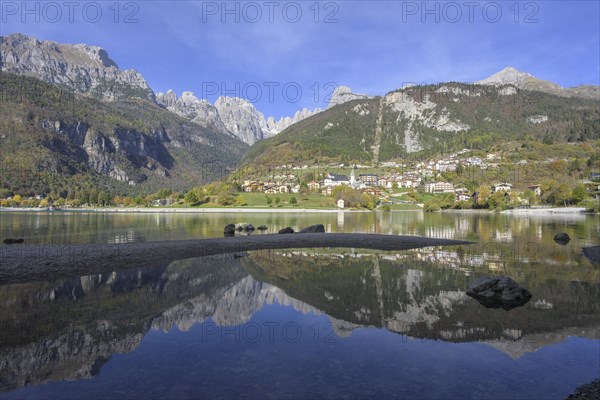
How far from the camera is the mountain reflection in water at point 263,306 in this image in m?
12.7

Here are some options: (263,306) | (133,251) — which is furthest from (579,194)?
(263,306)

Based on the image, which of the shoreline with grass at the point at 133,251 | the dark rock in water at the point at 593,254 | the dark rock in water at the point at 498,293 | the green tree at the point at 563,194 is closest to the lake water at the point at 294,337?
the dark rock in water at the point at 498,293

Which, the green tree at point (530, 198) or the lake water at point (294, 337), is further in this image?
the green tree at point (530, 198)

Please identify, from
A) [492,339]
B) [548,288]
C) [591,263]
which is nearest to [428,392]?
[492,339]

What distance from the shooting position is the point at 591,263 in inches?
1148

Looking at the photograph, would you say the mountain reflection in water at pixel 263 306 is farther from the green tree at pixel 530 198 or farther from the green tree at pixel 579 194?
the green tree at pixel 530 198

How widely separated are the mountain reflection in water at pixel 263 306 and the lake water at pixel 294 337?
0.08m

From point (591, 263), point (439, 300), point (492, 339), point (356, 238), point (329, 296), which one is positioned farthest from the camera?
point (356, 238)

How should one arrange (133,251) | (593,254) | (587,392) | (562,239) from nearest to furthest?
(587,392) < (133,251) < (593,254) < (562,239)

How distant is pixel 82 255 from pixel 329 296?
21.3m

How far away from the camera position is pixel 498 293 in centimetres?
1839

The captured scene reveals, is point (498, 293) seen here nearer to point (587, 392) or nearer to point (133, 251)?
point (587, 392)

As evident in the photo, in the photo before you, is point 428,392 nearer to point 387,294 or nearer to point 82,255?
point 387,294

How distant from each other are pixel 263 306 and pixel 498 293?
1161cm
